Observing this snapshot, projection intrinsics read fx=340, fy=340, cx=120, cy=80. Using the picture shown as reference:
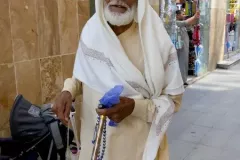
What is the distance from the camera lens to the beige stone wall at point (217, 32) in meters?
8.15

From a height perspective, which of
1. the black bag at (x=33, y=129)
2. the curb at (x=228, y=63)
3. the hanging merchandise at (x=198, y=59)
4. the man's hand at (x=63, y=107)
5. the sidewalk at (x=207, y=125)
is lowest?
the sidewalk at (x=207, y=125)

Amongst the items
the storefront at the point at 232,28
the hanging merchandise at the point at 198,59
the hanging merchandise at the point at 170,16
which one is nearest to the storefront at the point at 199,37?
the hanging merchandise at the point at 198,59

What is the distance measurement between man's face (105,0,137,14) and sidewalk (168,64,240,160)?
2.53 m

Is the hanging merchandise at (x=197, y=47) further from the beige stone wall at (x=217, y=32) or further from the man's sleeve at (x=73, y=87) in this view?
the man's sleeve at (x=73, y=87)

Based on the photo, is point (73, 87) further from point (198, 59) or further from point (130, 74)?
point (198, 59)

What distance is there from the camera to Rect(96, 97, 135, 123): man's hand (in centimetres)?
124

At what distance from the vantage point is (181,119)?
4797 mm

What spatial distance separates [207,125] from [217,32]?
4.52 metres

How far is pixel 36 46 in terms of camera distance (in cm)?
288

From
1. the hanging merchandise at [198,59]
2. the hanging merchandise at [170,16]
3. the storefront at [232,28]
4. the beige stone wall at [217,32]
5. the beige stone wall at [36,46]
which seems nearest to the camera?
the beige stone wall at [36,46]

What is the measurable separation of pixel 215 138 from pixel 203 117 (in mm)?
785

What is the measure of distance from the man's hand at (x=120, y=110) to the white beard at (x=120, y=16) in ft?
1.09

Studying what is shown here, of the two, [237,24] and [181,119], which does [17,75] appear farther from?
[237,24]

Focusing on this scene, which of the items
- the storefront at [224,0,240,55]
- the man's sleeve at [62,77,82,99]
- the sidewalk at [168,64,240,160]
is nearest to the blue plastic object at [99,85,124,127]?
the man's sleeve at [62,77,82,99]
